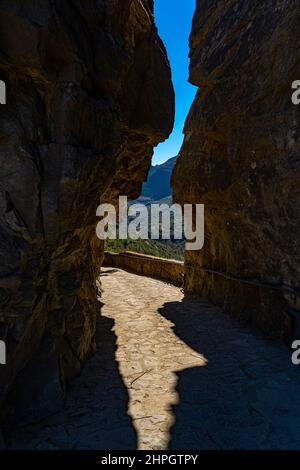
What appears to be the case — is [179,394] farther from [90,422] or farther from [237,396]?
[90,422]

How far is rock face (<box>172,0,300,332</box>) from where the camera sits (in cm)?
725

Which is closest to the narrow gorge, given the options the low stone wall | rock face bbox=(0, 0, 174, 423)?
rock face bbox=(0, 0, 174, 423)

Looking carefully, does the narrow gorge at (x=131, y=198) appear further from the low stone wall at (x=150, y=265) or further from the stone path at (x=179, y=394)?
the low stone wall at (x=150, y=265)

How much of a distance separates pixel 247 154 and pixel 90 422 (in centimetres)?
718

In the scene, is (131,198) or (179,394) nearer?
(179,394)

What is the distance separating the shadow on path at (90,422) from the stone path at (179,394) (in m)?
0.01

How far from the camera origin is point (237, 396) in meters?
5.23

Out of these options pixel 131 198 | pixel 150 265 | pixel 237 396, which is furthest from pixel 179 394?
pixel 150 265

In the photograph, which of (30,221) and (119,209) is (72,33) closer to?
(30,221)

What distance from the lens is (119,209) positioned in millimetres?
12109

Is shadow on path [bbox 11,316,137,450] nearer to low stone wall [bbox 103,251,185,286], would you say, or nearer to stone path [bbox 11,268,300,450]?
stone path [bbox 11,268,300,450]

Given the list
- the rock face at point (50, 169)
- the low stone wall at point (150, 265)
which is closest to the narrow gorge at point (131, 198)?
the rock face at point (50, 169)

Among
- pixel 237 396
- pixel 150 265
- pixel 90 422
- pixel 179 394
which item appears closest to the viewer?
pixel 90 422

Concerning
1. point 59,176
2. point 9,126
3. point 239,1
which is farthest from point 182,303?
point 239,1
